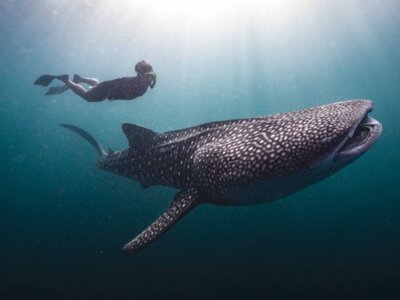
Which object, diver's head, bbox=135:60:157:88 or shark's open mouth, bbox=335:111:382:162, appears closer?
shark's open mouth, bbox=335:111:382:162

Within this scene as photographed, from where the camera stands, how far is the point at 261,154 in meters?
4.48

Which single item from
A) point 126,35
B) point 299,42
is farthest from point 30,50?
point 299,42

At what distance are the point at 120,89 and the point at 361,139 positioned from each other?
795 cm

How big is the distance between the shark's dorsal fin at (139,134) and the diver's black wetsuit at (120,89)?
1989 millimetres

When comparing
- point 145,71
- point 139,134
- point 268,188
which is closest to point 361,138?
point 268,188

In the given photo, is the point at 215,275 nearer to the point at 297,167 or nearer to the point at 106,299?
the point at 106,299

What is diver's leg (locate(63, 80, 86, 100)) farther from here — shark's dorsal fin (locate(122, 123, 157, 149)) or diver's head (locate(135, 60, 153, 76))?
shark's dorsal fin (locate(122, 123, 157, 149))

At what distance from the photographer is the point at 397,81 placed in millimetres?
87375

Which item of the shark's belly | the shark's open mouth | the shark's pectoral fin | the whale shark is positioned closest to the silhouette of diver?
the whale shark

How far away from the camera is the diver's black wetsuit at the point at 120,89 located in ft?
31.9

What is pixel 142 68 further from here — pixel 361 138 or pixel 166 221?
pixel 361 138

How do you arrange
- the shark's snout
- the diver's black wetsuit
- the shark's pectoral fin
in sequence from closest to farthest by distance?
the shark's snout < the shark's pectoral fin < the diver's black wetsuit

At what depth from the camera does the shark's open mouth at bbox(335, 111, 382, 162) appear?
3875 mm

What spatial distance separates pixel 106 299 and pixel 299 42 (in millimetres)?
72573
